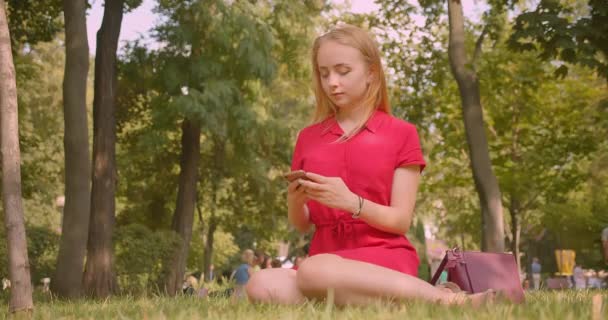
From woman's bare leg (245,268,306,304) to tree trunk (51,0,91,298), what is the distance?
9.05 meters

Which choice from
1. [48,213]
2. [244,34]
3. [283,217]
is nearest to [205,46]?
[244,34]

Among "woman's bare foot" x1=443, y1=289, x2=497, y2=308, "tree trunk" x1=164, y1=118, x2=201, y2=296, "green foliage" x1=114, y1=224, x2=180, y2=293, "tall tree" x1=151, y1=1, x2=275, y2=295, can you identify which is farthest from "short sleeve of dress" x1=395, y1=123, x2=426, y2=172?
"tree trunk" x1=164, y1=118, x2=201, y2=296

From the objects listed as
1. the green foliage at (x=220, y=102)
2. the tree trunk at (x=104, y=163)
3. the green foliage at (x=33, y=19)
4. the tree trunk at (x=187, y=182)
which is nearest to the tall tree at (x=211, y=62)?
the green foliage at (x=220, y=102)

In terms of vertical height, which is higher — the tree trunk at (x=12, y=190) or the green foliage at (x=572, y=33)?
the green foliage at (x=572, y=33)

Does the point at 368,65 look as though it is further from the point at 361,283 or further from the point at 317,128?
the point at 361,283

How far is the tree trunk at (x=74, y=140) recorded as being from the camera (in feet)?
42.9

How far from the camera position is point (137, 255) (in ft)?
60.7

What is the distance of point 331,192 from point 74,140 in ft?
31.8

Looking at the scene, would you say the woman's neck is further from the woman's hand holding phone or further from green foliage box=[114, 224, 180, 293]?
green foliage box=[114, 224, 180, 293]

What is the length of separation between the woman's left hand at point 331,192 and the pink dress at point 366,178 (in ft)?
0.95

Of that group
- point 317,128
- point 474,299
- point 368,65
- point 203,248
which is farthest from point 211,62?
point 203,248

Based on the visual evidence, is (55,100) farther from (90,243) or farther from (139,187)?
(90,243)

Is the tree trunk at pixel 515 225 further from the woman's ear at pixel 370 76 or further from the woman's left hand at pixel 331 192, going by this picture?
the woman's left hand at pixel 331 192

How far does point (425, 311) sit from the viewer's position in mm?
3691
